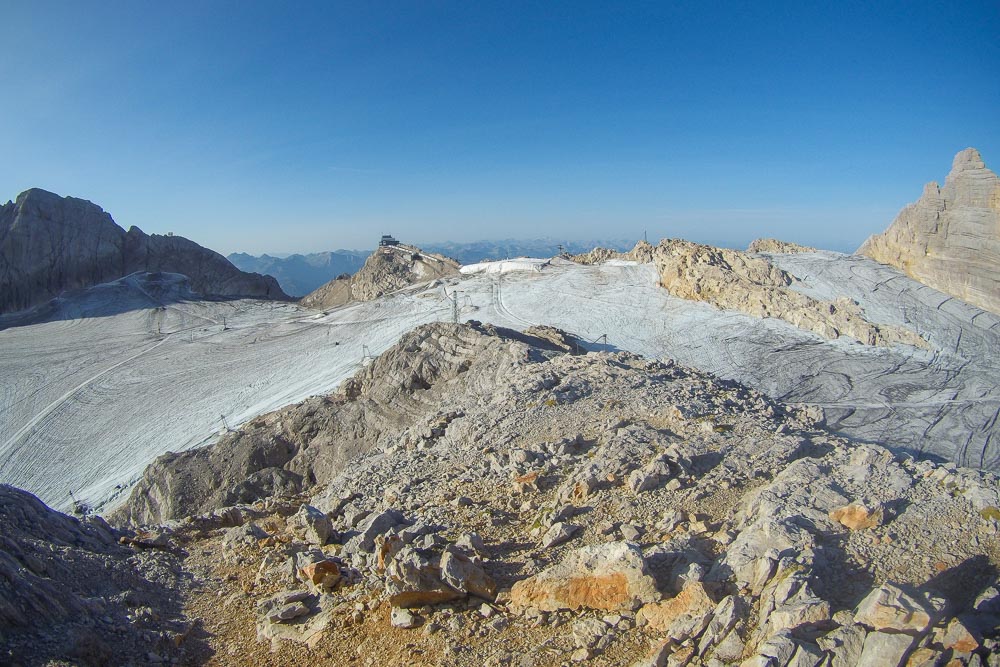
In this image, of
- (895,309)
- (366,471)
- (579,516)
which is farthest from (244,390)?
(895,309)

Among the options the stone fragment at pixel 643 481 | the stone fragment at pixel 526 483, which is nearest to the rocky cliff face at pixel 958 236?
the stone fragment at pixel 643 481

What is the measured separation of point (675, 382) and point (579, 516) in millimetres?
6017

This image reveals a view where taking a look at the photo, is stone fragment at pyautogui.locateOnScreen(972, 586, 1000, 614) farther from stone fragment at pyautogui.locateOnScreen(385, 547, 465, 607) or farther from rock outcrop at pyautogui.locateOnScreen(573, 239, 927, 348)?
rock outcrop at pyautogui.locateOnScreen(573, 239, 927, 348)

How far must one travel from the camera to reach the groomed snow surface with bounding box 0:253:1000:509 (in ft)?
76.2

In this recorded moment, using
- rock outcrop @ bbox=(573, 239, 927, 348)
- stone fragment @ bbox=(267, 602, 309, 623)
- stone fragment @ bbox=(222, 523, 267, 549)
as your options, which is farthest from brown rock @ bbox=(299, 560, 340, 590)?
rock outcrop @ bbox=(573, 239, 927, 348)

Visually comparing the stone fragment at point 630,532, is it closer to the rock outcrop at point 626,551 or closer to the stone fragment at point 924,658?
the rock outcrop at point 626,551

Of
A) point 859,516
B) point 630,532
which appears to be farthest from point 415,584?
point 859,516

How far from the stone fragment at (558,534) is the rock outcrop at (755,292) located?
26980mm

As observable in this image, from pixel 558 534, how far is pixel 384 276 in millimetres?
40328

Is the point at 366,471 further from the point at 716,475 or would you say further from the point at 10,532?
the point at 716,475

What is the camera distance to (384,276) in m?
45.6

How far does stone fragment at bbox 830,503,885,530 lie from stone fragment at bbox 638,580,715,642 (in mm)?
2188

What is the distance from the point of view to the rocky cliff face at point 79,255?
144 feet

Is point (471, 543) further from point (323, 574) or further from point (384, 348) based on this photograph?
point (384, 348)
